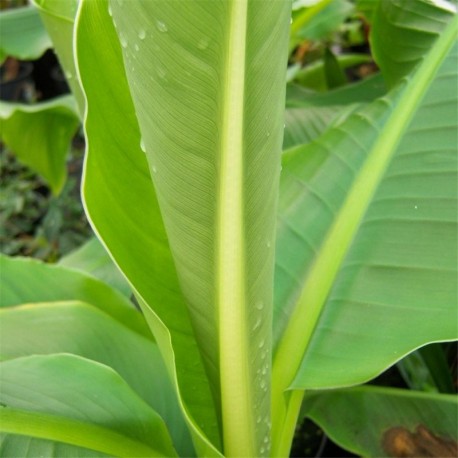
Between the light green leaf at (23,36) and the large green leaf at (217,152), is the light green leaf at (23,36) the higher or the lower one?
the lower one

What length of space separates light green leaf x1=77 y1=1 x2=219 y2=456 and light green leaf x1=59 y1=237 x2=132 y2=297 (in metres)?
0.24

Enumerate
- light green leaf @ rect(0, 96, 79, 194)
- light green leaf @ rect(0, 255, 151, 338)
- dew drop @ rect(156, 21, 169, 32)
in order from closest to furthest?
dew drop @ rect(156, 21, 169, 32) → light green leaf @ rect(0, 255, 151, 338) → light green leaf @ rect(0, 96, 79, 194)

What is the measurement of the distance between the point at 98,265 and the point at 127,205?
15.0 inches

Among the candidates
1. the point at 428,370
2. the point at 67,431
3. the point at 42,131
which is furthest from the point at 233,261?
the point at 42,131

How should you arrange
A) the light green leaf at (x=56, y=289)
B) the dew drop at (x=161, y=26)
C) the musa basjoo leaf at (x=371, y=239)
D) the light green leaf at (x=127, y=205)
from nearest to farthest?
the dew drop at (x=161, y=26), the light green leaf at (x=127, y=205), the musa basjoo leaf at (x=371, y=239), the light green leaf at (x=56, y=289)

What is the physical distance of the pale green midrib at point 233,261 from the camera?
26 centimetres

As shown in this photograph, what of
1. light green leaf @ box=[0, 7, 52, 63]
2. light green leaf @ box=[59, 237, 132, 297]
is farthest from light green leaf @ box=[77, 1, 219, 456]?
light green leaf @ box=[0, 7, 52, 63]

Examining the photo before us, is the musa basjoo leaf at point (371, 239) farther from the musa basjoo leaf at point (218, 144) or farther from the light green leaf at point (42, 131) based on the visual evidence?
the light green leaf at point (42, 131)

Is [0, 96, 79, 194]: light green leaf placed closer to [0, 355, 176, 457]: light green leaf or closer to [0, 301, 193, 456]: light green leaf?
[0, 301, 193, 456]: light green leaf

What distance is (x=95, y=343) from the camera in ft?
1.84

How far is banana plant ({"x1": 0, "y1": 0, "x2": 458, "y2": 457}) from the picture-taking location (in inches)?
10.8

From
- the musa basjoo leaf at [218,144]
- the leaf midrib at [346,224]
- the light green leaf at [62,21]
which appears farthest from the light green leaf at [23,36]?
the musa basjoo leaf at [218,144]

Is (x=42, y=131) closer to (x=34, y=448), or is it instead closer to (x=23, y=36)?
(x=23, y=36)

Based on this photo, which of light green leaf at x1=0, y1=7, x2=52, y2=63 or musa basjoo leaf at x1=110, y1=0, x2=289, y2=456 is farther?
light green leaf at x1=0, y1=7, x2=52, y2=63
